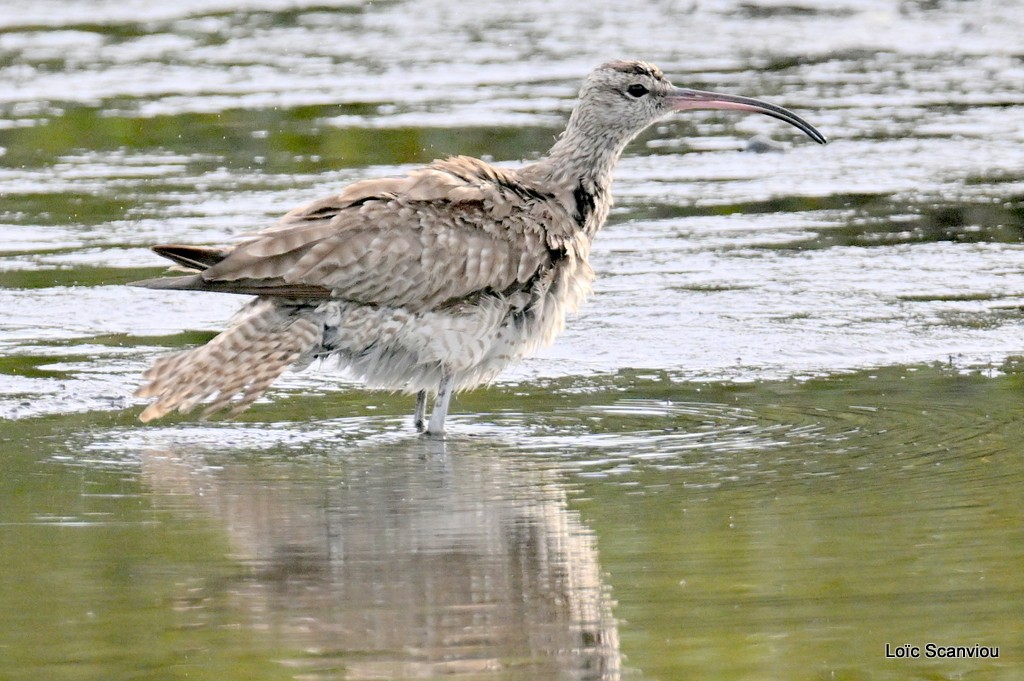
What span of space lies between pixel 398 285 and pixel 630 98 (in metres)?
1.85

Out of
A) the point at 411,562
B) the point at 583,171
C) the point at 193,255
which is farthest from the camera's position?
the point at 583,171

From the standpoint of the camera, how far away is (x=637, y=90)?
30.7 ft

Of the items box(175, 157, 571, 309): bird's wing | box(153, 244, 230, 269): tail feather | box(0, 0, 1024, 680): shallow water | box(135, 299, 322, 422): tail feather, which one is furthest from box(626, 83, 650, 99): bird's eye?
box(153, 244, 230, 269): tail feather

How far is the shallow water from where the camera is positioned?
530 centimetres

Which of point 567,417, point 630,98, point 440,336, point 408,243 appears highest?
point 630,98

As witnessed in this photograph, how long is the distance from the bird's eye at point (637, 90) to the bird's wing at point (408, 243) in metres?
1.08

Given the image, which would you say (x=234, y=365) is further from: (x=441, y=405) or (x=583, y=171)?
(x=583, y=171)

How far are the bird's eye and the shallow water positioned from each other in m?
1.18

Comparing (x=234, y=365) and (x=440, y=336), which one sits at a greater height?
(x=440, y=336)

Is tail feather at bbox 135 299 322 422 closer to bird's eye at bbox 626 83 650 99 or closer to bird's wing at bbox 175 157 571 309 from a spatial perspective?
bird's wing at bbox 175 157 571 309

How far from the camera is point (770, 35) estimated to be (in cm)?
1941

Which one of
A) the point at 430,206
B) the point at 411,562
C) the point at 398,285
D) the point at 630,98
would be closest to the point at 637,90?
the point at 630,98

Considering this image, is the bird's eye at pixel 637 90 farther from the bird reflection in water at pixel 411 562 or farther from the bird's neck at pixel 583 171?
the bird reflection in water at pixel 411 562

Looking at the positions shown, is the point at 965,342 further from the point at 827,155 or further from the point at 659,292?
the point at 827,155
